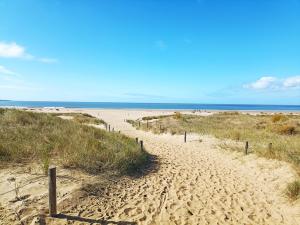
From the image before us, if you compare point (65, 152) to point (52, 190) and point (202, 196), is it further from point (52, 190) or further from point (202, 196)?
point (202, 196)

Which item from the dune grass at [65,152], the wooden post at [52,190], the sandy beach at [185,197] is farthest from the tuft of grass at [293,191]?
the wooden post at [52,190]

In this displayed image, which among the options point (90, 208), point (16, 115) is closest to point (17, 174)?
point (90, 208)

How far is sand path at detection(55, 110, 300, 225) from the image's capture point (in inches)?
263

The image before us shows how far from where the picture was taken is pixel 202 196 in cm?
823

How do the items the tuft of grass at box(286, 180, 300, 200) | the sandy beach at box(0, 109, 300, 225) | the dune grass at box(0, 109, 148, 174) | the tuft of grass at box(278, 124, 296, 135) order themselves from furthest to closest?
the tuft of grass at box(278, 124, 296, 135) → the dune grass at box(0, 109, 148, 174) → the tuft of grass at box(286, 180, 300, 200) → the sandy beach at box(0, 109, 300, 225)

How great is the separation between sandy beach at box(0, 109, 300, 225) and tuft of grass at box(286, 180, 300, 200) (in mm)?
227

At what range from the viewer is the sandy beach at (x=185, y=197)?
6.52 meters

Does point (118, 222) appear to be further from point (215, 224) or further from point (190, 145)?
point (190, 145)

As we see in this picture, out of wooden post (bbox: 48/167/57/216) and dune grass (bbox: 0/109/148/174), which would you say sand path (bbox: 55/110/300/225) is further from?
dune grass (bbox: 0/109/148/174)

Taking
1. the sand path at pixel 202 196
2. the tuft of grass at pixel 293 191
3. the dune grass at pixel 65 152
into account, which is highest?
the dune grass at pixel 65 152

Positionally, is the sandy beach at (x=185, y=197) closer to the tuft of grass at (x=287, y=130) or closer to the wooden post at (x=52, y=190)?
the wooden post at (x=52, y=190)

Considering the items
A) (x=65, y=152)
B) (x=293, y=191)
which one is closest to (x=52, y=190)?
(x=65, y=152)

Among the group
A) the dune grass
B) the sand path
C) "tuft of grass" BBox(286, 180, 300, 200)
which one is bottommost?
the sand path

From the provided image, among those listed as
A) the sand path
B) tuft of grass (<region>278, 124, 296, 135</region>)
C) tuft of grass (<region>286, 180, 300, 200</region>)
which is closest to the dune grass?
the sand path
